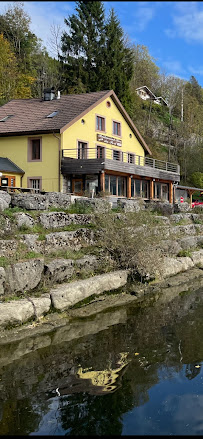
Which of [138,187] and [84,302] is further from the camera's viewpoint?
[138,187]

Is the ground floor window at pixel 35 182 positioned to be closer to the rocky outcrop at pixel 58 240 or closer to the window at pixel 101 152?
the window at pixel 101 152

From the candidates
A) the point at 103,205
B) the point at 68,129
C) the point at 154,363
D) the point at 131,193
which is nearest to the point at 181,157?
the point at 131,193

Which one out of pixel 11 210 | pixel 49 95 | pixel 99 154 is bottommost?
pixel 11 210

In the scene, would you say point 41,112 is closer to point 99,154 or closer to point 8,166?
point 99,154

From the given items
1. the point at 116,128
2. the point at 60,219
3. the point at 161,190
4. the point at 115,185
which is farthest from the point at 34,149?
the point at 60,219

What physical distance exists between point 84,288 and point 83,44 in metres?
41.3

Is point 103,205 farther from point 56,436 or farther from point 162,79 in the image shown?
point 162,79

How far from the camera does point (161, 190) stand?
34812mm

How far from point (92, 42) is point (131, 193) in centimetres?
2394

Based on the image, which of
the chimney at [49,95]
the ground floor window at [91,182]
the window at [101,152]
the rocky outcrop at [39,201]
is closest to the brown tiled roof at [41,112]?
the chimney at [49,95]

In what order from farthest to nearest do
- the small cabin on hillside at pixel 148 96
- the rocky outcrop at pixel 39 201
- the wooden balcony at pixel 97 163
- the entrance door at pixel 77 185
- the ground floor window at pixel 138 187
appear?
the small cabin on hillside at pixel 148 96 < the ground floor window at pixel 138 187 < the entrance door at pixel 77 185 < the wooden balcony at pixel 97 163 < the rocky outcrop at pixel 39 201

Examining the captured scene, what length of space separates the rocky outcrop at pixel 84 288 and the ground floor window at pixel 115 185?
52.1 feet

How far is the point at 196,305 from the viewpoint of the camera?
38.1 ft

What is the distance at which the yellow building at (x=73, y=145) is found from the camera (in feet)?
83.6
